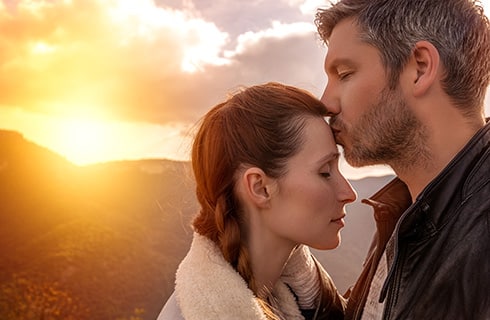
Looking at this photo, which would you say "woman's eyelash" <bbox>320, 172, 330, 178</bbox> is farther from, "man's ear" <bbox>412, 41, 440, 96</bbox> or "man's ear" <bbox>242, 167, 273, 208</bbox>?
"man's ear" <bbox>412, 41, 440, 96</bbox>

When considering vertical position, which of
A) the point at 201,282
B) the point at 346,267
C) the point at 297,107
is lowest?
the point at 346,267

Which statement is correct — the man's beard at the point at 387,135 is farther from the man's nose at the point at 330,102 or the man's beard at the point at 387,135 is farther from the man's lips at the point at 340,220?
the man's lips at the point at 340,220

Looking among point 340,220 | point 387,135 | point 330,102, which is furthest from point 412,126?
point 340,220

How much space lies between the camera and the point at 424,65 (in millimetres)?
2766

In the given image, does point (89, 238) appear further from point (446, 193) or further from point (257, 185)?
point (446, 193)

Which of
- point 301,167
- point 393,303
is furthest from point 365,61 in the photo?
point 393,303

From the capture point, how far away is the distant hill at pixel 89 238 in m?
10.4

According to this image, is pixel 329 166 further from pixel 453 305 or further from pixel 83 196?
pixel 83 196

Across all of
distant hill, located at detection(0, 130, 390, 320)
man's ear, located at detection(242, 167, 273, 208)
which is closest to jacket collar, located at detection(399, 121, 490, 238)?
man's ear, located at detection(242, 167, 273, 208)

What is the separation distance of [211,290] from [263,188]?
21.2 inches

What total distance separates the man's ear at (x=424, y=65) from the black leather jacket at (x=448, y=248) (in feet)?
1.18

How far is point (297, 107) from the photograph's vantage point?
276 cm

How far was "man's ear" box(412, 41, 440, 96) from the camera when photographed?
270 centimetres

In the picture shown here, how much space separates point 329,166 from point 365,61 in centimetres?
60
